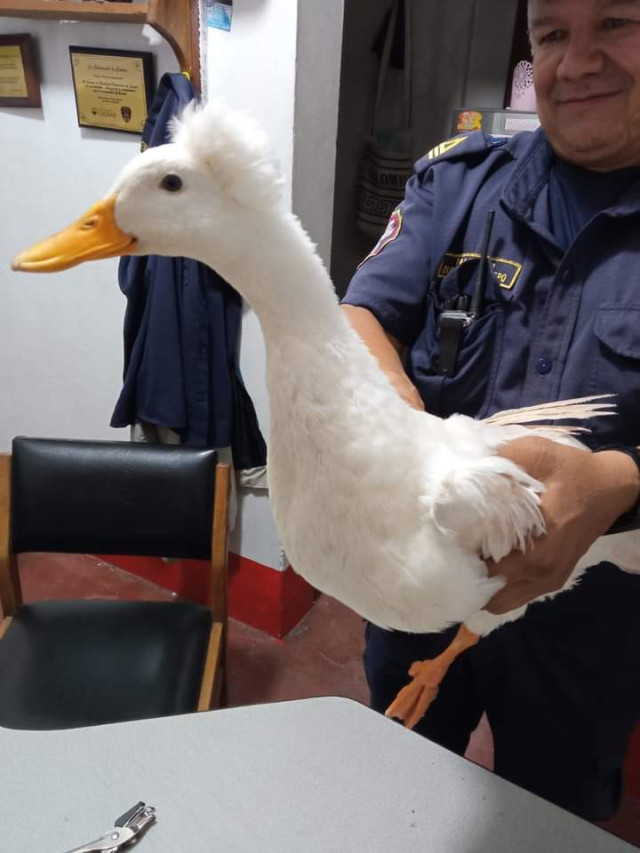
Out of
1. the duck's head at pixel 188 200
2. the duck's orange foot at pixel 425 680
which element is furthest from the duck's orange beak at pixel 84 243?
the duck's orange foot at pixel 425 680

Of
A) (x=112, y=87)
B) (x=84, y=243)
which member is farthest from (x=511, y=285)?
(x=112, y=87)

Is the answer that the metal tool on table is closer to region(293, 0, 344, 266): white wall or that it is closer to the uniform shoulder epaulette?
the uniform shoulder epaulette

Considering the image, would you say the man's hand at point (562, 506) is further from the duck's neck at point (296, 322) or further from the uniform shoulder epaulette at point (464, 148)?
the uniform shoulder epaulette at point (464, 148)

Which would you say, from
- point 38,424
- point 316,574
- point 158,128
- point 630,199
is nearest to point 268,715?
point 316,574

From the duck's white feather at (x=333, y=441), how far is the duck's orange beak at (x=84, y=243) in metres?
0.01

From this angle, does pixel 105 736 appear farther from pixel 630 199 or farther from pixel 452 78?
pixel 452 78

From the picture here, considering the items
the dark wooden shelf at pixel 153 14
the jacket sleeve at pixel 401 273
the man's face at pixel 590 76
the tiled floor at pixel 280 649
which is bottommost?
the tiled floor at pixel 280 649

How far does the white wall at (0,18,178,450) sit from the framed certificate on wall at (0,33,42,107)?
22mm

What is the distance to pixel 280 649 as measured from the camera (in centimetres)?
192

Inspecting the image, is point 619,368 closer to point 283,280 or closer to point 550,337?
point 550,337

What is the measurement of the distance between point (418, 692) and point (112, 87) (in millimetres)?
1481

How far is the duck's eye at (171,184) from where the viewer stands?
54cm

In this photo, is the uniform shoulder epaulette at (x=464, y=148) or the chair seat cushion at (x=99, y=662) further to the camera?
the chair seat cushion at (x=99, y=662)

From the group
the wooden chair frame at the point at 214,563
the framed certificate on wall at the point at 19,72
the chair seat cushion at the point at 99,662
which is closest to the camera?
the chair seat cushion at the point at 99,662
